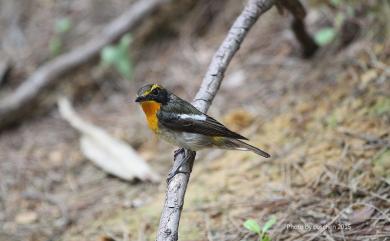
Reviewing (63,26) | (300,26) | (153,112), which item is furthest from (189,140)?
(63,26)

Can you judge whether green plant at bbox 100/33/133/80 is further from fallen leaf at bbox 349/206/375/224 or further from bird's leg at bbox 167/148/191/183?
fallen leaf at bbox 349/206/375/224

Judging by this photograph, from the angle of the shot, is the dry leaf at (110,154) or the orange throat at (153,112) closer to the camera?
the orange throat at (153,112)

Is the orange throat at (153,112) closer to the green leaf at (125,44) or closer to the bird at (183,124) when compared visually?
the bird at (183,124)

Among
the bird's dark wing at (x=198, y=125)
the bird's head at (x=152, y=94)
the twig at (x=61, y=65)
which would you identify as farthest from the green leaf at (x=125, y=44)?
the bird's dark wing at (x=198, y=125)

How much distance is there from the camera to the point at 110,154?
17.9 ft

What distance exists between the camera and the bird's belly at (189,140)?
3783mm

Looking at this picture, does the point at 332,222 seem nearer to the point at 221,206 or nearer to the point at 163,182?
the point at 221,206

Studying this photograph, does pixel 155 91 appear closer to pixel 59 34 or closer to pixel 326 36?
pixel 326 36

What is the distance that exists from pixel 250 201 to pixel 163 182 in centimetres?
126

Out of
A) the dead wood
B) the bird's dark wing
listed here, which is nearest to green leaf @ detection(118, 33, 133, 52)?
the dead wood

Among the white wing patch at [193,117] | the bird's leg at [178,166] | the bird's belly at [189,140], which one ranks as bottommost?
the bird's leg at [178,166]

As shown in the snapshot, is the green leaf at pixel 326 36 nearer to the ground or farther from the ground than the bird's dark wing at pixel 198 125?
farther from the ground

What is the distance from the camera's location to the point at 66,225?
456 cm

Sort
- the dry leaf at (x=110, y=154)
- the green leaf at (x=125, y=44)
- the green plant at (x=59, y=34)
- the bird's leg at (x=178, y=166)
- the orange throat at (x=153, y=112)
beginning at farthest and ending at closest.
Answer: the green plant at (x=59, y=34)
the green leaf at (x=125, y=44)
the dry leaf at (x=110, y=154)
the orange throat at (x=153, y=112)
the bird's leg at (x=178, y=166)
